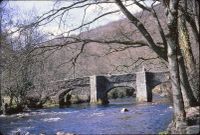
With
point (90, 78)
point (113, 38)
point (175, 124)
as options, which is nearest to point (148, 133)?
point (113, 38)

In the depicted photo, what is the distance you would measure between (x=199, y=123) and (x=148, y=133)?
694 cm

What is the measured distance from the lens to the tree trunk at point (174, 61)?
38.0 feet

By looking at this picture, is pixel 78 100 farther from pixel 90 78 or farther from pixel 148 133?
pixel 148 133

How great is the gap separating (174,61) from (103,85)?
43.0m

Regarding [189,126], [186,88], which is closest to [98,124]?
[186,88]

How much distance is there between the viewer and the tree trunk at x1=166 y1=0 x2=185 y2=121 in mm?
11594

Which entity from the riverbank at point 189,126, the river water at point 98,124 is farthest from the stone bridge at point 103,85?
the riverbank at point 189,126

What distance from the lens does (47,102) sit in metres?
52.1

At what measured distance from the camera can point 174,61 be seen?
11773 mm

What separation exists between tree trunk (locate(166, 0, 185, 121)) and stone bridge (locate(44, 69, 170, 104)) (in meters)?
37.8

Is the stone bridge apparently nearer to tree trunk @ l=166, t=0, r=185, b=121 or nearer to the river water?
the river water

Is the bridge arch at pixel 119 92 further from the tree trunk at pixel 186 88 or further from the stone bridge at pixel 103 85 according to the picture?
the tree trunk at pixel 186 88

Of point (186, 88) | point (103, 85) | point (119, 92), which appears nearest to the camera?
point (186, 88)

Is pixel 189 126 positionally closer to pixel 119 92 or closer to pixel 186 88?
pixel 186 88
